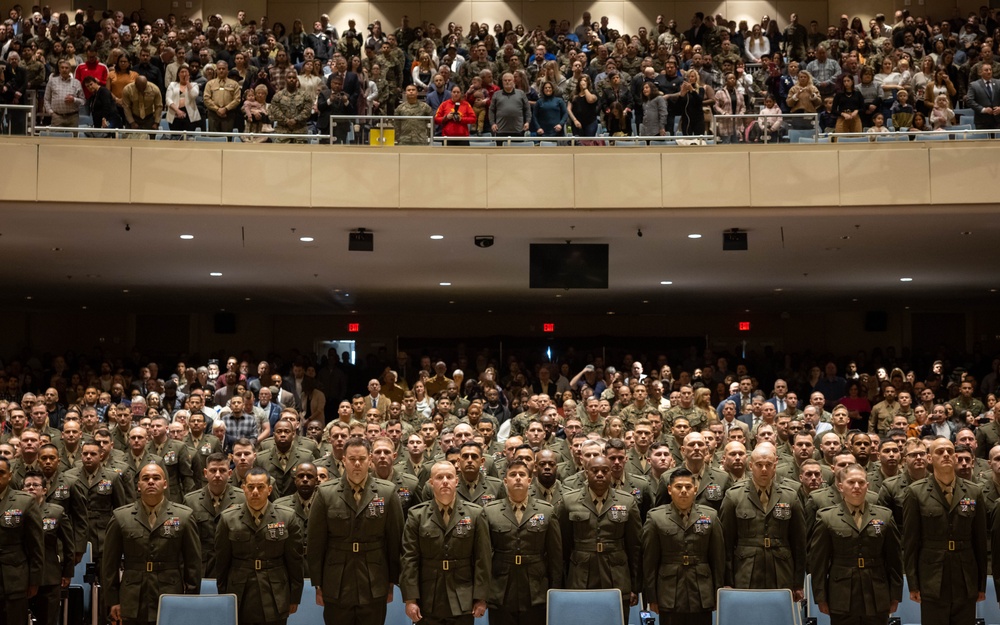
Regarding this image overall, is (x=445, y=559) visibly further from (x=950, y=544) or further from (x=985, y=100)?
(x=985, y=100)

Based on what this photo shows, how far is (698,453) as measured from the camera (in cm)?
769

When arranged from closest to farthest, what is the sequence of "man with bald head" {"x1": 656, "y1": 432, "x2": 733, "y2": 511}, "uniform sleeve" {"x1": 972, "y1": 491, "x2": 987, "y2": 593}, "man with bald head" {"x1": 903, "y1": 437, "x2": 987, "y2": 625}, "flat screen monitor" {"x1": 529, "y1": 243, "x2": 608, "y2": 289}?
"man with bald head" {"x1": 903, "y1": 437, "x2": 987, "y2": 625}, "uniform sleeve" {"x1": 972, "y1": 491, "x2": 987, "y2": 593}, "man with bald head" {"x1": 656, "y1": 432, "x2": 733, "y2": 511}, "flat screen monitor" {"x1": 529, "y1": 243, "x2": 608, "y2": 289}

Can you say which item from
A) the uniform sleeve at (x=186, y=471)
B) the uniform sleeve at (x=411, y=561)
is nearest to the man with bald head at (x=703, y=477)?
the uniform sleeve at (x=411, y=561)

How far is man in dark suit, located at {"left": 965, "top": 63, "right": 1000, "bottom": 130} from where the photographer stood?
11.6m

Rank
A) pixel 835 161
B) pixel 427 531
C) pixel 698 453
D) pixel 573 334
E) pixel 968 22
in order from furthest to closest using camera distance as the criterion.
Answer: pixel 573 334, pixel 968 22, pixel 835 161, pixel 698 453, pixel 427 531

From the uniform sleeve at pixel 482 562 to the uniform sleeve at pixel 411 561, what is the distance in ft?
1.11

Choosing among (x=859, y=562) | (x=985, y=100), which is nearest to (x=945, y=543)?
(x=859, y=562)

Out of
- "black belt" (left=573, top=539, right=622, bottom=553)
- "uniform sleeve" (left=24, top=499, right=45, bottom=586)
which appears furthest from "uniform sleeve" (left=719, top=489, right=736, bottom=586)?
"uniform sleeve" (left=24, top=499, right=45, bottom=586)

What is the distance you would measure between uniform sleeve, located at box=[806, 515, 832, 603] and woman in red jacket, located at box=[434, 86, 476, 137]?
22.2 ft

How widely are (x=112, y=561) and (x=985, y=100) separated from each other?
1030 cm

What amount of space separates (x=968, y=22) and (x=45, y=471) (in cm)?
1581

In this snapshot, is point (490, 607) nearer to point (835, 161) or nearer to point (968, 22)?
point (835, 161)

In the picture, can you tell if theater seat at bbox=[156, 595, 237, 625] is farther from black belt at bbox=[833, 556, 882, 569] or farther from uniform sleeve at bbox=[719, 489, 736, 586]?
black belt at bbox=[833, 556, 882, 569]

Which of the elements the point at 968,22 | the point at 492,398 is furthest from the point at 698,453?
the point at 968,22
